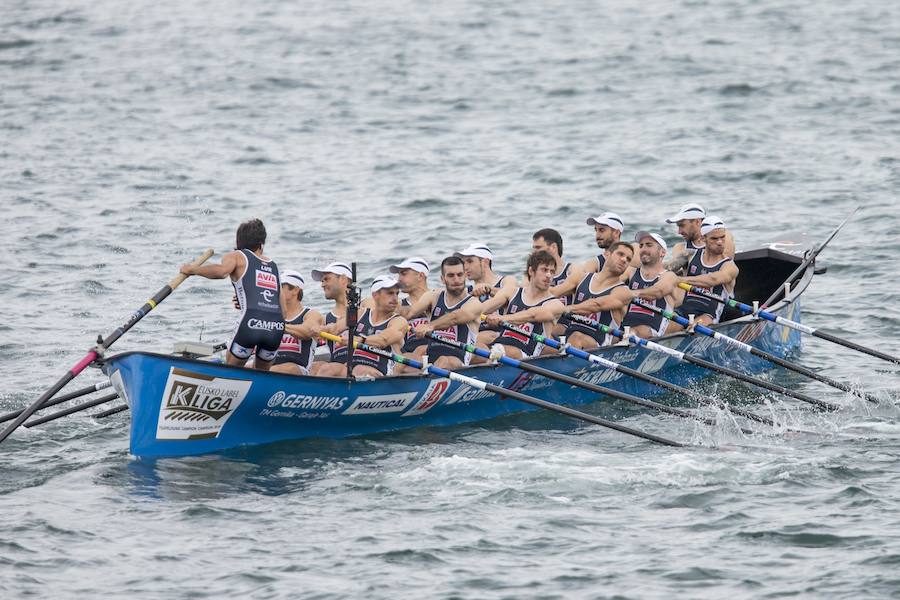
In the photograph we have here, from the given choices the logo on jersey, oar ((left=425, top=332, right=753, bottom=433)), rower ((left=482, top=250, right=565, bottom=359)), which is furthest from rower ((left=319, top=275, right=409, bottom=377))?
rower ((left=482, top=250, right=565, bottom=359))

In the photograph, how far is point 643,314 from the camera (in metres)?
19.1

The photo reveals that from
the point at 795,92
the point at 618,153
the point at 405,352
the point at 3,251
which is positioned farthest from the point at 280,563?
the point at 795,92

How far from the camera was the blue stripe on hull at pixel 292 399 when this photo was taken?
14.9 m

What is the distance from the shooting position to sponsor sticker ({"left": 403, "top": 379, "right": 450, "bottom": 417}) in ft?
54.6

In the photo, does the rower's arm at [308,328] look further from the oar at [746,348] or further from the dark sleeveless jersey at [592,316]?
the oar at [746,348]

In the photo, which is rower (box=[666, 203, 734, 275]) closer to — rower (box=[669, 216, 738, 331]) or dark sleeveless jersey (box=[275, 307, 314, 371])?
rower (box=[669, 216, 738, 331])

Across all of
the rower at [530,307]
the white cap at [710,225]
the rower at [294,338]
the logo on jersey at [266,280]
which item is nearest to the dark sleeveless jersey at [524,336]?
the rower at [530,307]

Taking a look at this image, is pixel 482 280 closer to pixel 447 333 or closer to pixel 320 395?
pixel 447 333

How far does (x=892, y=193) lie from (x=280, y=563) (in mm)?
19497

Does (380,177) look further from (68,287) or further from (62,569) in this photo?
(62,569)

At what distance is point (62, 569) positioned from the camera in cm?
1285

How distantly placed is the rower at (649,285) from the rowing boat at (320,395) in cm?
45

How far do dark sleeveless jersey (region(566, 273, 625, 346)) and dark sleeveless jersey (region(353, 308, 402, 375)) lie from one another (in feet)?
9.27

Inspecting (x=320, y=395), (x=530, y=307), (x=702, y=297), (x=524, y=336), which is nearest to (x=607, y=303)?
(x=530, y=307)
